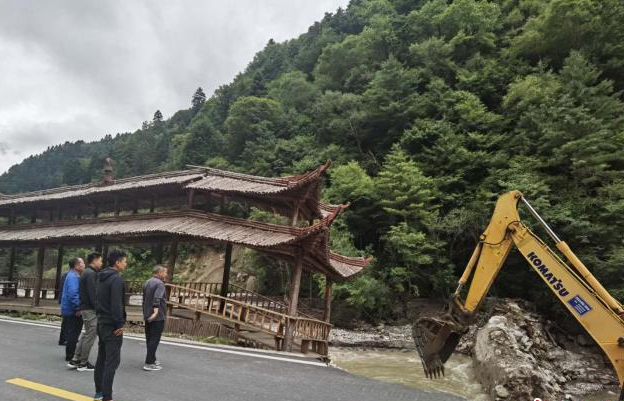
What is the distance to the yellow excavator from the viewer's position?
6.33 metres

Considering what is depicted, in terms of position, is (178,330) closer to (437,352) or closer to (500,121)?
(437,352)

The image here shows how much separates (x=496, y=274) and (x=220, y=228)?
9.42 metres

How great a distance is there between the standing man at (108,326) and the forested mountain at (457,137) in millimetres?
17609

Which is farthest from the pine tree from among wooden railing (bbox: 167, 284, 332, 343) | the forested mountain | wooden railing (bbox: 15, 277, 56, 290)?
wooden railing (bbox: 167, 284, 332, 343)

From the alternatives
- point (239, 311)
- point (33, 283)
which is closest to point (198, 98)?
point (33, 283)

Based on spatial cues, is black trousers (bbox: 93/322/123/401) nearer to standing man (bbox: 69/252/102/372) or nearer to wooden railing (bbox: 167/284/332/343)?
standing man (bbox: 69/252/102/372)

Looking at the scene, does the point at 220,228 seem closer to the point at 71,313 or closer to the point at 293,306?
the point at 293,306

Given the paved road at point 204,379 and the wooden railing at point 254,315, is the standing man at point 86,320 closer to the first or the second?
the paved road at point 204,379

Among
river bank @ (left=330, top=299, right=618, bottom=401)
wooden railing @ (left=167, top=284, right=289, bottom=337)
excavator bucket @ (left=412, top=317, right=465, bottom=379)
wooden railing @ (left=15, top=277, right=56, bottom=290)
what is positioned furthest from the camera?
wooden railing @ (left=15, top=277, right=56, bottom=290)

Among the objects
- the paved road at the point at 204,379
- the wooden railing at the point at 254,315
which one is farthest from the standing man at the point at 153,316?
the wooden railing at the point at 254,315

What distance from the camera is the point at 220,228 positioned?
1368 cm

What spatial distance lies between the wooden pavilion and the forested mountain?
811cm

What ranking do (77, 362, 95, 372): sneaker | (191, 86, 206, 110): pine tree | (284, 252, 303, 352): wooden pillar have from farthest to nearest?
(191, 86, 206, 110): pine tree, (284, 252, 303, 352): wooden pillar, (77, 362, 95, 372): sneaker

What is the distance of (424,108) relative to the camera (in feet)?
97.1
